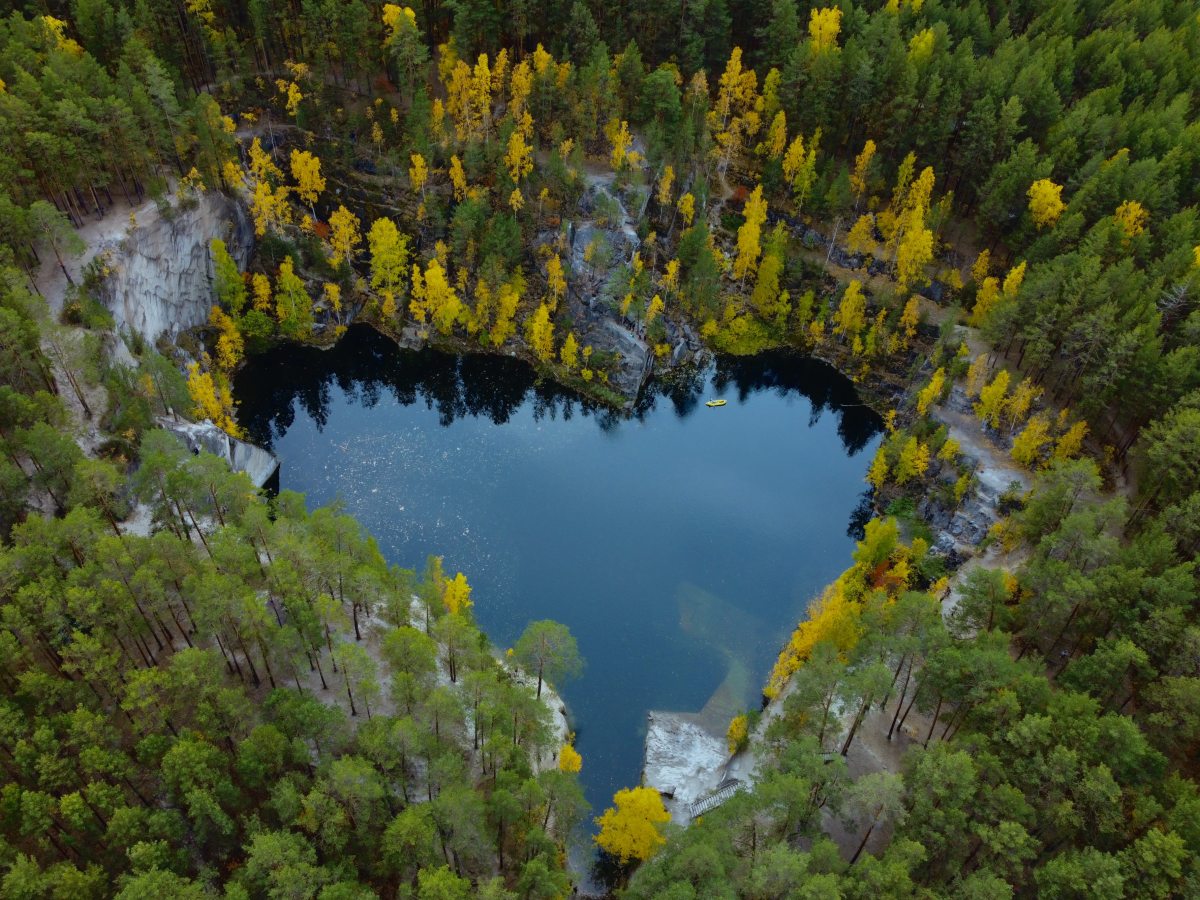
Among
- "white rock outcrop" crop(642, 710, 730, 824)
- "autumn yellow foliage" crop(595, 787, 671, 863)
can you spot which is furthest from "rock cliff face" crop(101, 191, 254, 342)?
"autumn yellow foliage" crop(595, 787, 671, 863)

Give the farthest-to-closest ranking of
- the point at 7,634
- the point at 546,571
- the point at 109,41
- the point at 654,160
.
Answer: the point at 654,160 < the point at 109,41 < the point at 546,571 < the point at 7,634

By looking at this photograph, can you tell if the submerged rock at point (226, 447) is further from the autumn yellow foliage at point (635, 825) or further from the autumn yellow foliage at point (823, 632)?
the autumn yellow foliage at point (823, 632)

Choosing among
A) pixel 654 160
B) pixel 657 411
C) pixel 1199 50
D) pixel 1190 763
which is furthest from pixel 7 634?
pixel 1199 50

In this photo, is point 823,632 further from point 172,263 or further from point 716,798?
point 172,263

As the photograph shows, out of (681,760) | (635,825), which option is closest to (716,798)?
(681,760)

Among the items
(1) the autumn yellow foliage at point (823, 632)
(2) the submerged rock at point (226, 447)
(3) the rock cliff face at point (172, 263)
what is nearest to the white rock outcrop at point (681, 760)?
(1) the autumn yellow foliage at point (823, 632)

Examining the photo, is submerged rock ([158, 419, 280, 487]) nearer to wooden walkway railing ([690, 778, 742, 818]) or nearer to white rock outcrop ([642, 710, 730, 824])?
white rock outcrop ([642, 710, 730, 824])

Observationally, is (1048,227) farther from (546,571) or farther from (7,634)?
(7,634)
